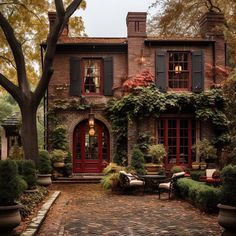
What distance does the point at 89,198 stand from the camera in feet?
48.1

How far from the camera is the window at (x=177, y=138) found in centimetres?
2198

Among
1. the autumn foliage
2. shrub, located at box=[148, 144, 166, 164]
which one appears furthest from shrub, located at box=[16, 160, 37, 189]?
the autumn foliage

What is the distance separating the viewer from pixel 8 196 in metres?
7.44

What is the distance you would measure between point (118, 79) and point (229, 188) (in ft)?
49.7

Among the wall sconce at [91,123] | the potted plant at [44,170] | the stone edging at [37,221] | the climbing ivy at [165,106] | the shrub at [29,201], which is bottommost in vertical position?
the stone edging at [37,221]

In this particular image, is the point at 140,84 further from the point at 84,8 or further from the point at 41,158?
the point at 41,158

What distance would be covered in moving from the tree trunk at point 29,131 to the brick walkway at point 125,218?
7.64ft

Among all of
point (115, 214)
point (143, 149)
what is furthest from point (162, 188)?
point (143, 149)

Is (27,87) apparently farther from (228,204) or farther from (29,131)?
(228,204)

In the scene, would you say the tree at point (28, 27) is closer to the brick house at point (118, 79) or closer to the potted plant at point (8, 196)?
the brick house at point (118, 79)

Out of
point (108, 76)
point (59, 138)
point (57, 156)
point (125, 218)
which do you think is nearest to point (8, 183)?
point (125, 218)

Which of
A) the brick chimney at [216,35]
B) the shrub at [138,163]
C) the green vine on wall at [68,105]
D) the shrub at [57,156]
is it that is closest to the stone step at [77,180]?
the shrub at [57,156]

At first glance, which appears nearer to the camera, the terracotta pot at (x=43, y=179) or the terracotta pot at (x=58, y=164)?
the terracotta pot at (x=43, y=179)

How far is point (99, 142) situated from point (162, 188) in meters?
7.83
